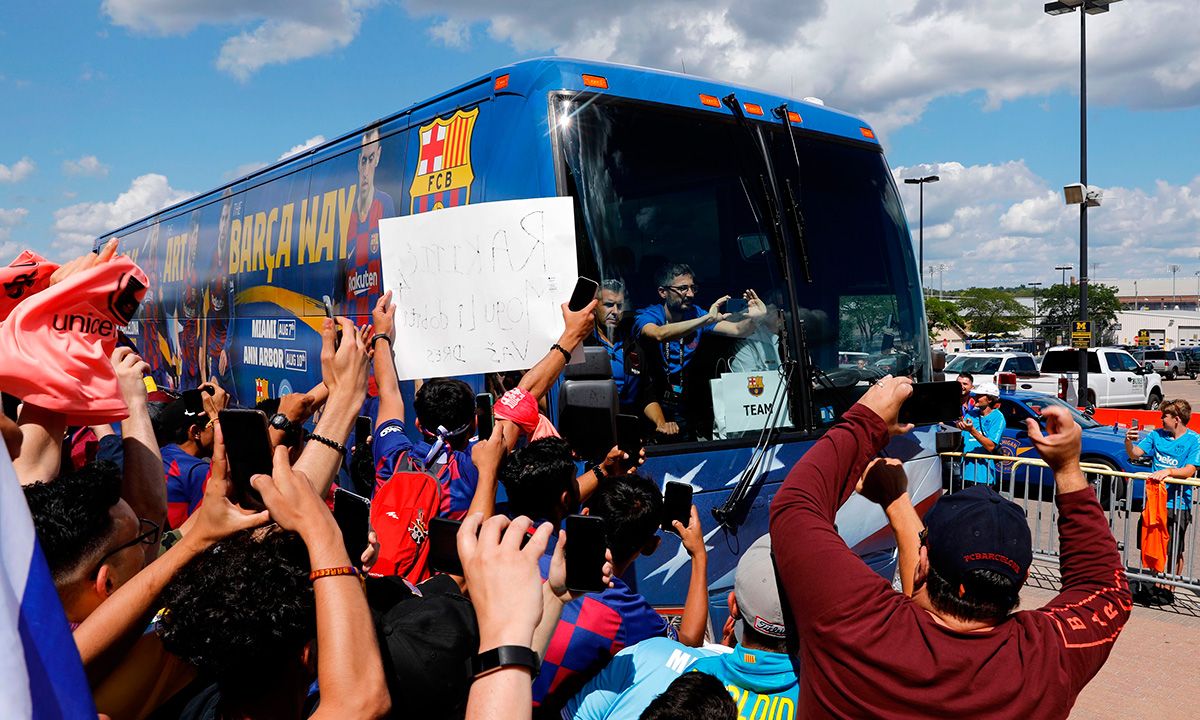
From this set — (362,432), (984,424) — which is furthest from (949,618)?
(984,424)

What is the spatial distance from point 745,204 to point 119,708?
4.02 m

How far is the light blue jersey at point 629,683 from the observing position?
274 centimetres

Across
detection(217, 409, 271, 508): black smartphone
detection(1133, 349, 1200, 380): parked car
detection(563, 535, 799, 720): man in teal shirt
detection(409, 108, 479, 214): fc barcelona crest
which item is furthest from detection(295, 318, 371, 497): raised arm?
detection(1133, 349, 1200, 380): parked car

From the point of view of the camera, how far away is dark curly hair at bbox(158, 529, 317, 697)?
1860 millimetres

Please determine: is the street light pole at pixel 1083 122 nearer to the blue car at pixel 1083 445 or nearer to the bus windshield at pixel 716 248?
the blue car at pixel 1083 445

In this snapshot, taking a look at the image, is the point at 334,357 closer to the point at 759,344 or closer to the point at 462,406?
the point at 462,406

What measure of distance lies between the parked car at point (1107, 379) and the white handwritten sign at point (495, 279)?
85.1 ft

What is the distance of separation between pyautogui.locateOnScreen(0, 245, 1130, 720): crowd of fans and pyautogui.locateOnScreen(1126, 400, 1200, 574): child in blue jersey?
7.32 metres

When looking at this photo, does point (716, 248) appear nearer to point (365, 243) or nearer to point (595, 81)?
point (595, 81)

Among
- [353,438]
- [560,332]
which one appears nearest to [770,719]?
[560,332]

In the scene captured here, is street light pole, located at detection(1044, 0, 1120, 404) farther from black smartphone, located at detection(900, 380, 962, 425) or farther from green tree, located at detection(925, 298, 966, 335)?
green tree, located at detection(925, 298, 966, 335)

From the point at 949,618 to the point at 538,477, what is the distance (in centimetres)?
159

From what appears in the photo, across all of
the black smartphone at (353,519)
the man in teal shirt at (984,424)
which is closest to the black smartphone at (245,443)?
the black smartphone at (353,519)

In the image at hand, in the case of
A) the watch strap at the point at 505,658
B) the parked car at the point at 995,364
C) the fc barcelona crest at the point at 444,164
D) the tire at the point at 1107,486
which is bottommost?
the tire at the point at 1107,486
